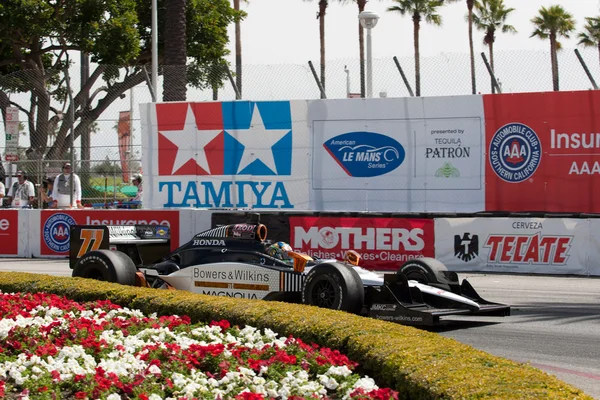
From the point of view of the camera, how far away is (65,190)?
20.1 m

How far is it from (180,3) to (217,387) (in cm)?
1776

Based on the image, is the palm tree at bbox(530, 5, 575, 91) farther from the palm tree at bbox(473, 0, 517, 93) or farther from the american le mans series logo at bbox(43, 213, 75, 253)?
the american le mans series logo at bbox(43, 213, 75, 253)

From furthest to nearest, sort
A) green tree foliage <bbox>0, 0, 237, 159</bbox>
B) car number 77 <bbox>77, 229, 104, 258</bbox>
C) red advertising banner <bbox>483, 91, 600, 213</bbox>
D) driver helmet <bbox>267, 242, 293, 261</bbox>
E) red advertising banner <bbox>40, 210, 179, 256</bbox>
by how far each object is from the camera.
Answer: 1. green tree foliage <bbox>0, 0, 237, 159</bbox>
2. red advertising banner <bbox>40, 210, 179, 256</bbox>
3. red advertising banner <bbox>483, 91, 600, 213</bbox>
4. car number 77 <bbox>77, 229, 104, 258</bbox>
5. driver helmet <bbox>267, 242, 293, 261</bbox>

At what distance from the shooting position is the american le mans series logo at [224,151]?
18.4 meters

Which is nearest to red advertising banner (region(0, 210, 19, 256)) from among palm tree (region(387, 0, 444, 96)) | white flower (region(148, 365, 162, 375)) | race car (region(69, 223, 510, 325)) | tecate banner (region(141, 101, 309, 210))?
tecate banner (region(141, 101, 309, 210))

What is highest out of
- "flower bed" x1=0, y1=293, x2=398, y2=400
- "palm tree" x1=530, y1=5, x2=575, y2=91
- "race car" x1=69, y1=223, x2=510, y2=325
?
"palm tree" x1=530, y1=5, x2=575, y2=91

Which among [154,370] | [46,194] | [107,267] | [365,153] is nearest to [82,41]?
[46,194]

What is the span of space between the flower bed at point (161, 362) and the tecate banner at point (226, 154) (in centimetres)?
1018

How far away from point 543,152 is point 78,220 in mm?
9381

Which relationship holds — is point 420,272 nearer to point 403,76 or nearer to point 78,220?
point 403,76

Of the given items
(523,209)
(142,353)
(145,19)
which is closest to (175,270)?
(142,353)

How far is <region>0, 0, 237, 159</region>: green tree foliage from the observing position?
2816 cm

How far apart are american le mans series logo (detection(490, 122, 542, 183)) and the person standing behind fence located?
8.93 m

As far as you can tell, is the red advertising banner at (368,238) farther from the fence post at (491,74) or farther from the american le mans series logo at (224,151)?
the fence post at (491,74)
